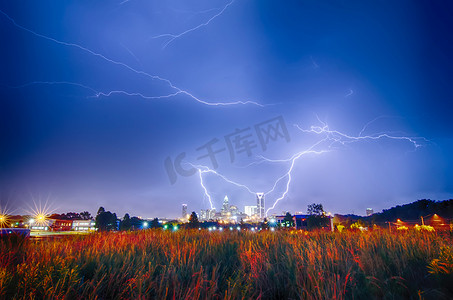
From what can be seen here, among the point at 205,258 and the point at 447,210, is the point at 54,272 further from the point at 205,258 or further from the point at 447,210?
the point at 447,210

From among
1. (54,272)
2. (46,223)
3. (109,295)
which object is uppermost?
(54,272)

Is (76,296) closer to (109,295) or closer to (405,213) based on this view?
(109,295)

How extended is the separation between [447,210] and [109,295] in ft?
253

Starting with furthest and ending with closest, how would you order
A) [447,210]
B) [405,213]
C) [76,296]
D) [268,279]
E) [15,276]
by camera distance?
1. [405,213]
2. [447,210]
3. [268,279]
4. [15,276]
5. [76,296]

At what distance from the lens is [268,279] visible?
9.13ft

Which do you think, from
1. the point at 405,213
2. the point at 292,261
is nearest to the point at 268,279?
the point at 292,261

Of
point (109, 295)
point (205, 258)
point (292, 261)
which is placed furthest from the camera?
point (205, 258)

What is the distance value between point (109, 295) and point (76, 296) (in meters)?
0.44

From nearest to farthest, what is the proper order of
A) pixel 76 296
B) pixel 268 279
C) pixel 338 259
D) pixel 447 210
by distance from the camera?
pixel 76 296 < pixel 268 279 < pixel 338 259 < pixel 447 210

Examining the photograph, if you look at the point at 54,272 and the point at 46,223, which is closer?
the point at 54,272

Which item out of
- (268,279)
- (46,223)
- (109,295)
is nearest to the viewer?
(109,295)

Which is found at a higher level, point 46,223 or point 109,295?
point 109,295

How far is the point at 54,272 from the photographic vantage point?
105 inches

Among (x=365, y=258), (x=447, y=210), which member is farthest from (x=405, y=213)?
(x=365, y=258)
